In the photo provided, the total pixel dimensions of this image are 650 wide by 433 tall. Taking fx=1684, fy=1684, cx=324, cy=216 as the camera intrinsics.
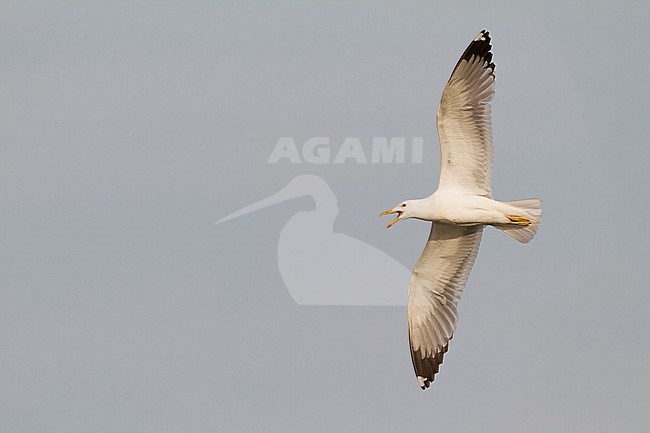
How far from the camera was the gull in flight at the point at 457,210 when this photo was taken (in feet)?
35.8

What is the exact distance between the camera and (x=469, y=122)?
11.0 metres

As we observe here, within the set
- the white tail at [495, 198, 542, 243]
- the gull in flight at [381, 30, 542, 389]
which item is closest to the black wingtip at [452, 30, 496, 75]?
the gull in flight at [381, 30, 542, 389]

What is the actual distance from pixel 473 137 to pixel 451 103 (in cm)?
29

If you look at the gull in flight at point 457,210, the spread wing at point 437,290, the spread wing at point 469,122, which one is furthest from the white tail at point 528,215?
the spread wing at point 437,290

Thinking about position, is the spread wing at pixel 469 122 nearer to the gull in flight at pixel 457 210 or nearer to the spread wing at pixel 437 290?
the gull in flight at pixel 457 210

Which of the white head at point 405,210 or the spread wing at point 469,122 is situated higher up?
the spread wing at point 469,122

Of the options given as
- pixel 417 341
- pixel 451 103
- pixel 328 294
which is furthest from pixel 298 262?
pixel 451 103

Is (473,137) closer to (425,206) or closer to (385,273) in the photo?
(425,206)

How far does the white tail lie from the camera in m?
11.0

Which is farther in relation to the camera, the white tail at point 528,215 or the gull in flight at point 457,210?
the white tail at point 528,215

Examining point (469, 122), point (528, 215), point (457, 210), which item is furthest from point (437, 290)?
point (469, 122)

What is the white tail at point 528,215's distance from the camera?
11.0 metres

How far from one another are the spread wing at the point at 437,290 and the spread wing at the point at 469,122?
50 centimetres

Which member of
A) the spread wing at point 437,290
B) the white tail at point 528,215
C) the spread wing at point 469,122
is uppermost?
the spread wing at point 469,122
